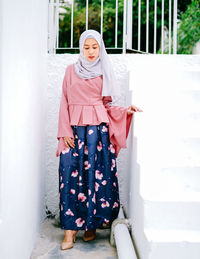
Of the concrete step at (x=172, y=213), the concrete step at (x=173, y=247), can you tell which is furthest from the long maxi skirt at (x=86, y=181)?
the concrete step at (x=173, y=247)

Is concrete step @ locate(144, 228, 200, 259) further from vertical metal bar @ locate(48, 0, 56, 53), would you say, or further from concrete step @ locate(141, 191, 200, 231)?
vertical metal bar @ locate(48, 0, 56, 53)

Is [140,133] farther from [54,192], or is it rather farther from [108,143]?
[54,192]

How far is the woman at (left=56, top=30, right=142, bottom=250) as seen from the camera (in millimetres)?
2311

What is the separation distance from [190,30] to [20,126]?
195 inches

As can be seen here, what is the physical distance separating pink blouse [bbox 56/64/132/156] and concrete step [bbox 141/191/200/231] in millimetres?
777

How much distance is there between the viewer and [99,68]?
7.96 ft

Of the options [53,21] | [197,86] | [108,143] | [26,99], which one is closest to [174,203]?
[108,143]

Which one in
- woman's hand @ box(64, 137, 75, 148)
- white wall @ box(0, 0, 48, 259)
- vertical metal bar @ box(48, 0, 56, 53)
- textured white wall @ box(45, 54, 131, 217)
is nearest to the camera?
white wall @ box(0, 0, 48, 259)

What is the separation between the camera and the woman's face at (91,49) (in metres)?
2.34

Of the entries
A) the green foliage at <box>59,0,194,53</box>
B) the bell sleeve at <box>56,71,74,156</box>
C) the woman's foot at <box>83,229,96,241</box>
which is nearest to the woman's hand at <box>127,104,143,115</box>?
the bell sleeve at <box>56,71,74,156</box>

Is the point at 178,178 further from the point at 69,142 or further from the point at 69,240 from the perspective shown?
the point at 69,240

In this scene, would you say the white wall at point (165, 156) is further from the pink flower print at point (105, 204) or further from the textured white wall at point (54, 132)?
A: the textured white wall at point (54, 132)

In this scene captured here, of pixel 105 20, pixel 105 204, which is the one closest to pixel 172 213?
pixel 105 204

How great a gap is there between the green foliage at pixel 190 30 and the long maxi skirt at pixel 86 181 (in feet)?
13.8
